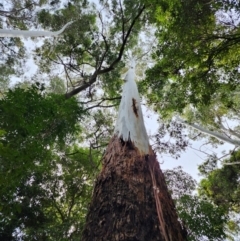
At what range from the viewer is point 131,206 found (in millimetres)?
2244

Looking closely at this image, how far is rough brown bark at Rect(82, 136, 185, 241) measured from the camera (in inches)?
78.8

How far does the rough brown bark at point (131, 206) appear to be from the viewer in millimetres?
2002

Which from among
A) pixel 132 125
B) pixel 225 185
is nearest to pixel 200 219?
pixel 132 125

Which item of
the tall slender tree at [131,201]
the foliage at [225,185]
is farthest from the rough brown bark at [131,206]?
the foliage at [225,185]

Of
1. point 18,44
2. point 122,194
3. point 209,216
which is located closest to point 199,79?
point 209,216

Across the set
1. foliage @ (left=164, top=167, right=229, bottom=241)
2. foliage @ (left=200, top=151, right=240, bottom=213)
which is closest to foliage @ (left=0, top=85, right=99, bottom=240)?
foliage @ (left=164, top=167, right=229, bottom=241)

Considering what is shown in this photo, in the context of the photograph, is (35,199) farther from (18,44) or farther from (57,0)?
(57,0)

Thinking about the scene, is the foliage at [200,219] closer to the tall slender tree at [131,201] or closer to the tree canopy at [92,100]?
the tree canopy at [92,100]

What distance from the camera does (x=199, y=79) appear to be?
5383mm

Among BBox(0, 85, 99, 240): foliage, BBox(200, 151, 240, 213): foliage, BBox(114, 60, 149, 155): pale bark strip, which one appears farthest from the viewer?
BBox(200, 151, 240, 213): foliage

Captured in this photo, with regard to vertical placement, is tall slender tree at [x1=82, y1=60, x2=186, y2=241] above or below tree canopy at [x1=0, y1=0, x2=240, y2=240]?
below

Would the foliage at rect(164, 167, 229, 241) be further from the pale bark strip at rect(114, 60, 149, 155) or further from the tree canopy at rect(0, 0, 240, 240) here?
the pale bark strip at rect(114, 60, 149, 155)

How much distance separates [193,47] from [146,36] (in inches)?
274

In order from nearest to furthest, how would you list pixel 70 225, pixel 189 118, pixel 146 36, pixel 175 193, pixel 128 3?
pixel 70 225 < pixel 175 193 < pixel 128 3 < pixel 189 118 < pixel 146 36
